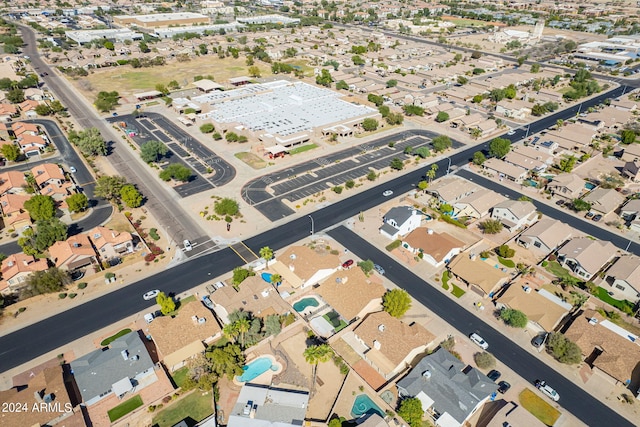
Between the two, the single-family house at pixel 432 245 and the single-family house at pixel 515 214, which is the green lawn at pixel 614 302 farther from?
the single-family house at pixel 432 245

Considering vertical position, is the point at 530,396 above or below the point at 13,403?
below

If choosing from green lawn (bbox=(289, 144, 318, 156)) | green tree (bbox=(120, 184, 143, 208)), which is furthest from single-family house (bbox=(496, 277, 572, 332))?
green tree (bbox=(120, 184, 143, 208))

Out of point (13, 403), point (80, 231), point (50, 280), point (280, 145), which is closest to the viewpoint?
point (13, 403)

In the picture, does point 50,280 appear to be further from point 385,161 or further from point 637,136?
point 637,136

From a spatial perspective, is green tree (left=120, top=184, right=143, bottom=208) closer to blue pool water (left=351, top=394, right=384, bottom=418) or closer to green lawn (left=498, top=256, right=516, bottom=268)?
blue pool water (left=351, top=394, right=384, bottom=418)

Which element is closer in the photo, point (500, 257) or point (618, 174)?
point (500, 257)

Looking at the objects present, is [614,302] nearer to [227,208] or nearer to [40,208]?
[227,208]

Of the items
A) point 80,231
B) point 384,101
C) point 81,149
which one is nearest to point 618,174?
point 384,101
